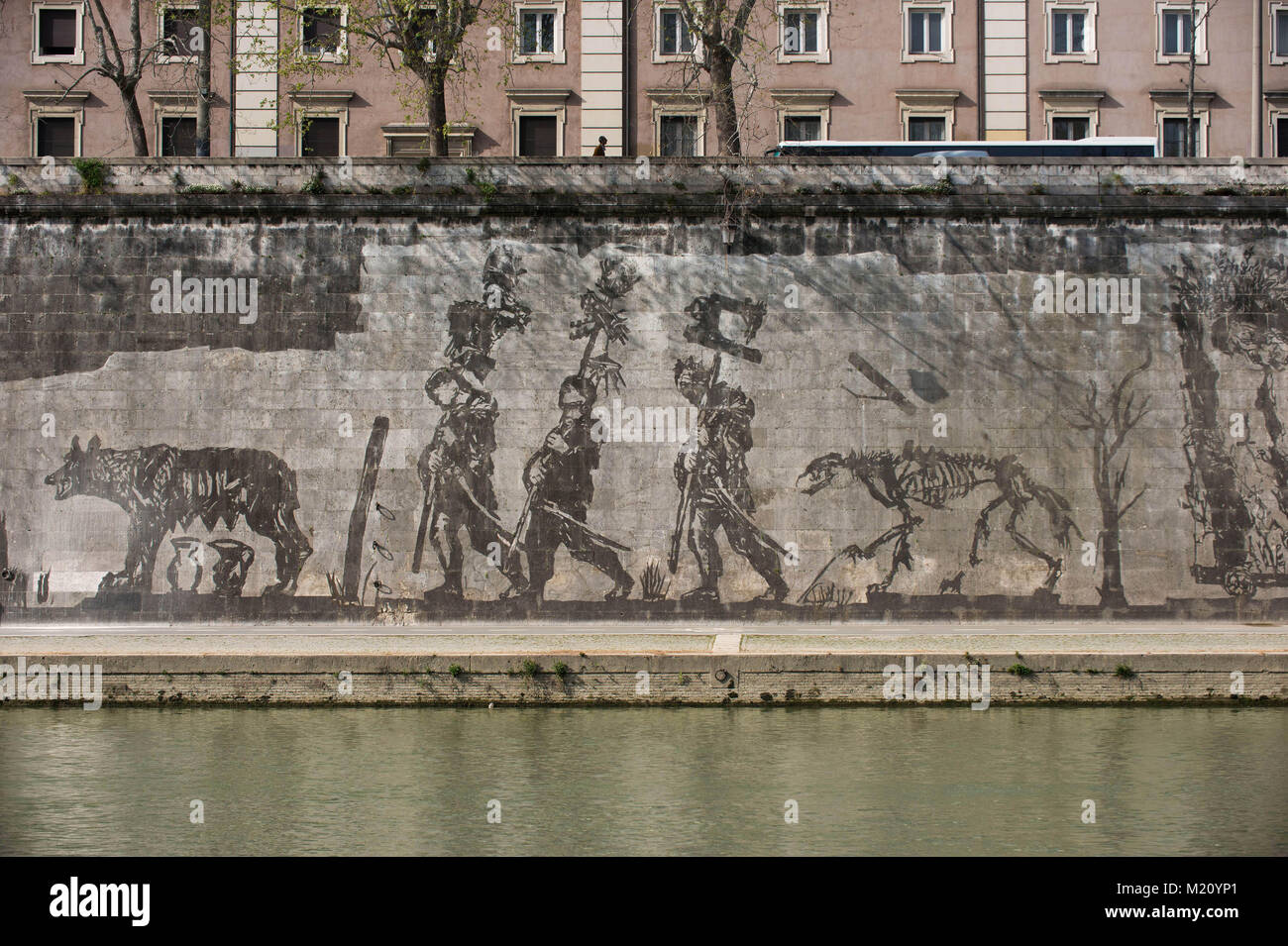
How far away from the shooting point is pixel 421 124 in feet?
91.3

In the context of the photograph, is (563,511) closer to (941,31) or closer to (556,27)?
(556,27)

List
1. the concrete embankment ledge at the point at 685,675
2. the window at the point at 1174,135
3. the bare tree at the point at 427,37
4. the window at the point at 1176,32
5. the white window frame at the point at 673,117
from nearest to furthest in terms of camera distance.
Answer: the concrete embankment ledge at the point at 685,675 → the bare tree at the point at 427,37 → the white window frame at the point at 673,117 → the window at the point at 1174,135 → the window at the point at 1176,32

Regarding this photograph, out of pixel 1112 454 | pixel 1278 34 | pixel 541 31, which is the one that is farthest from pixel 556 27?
pixel 1278 34

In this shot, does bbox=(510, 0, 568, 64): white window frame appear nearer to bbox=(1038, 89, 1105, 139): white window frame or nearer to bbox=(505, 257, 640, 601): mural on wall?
bbox=(1038, 89, 1105, 139): white window frame

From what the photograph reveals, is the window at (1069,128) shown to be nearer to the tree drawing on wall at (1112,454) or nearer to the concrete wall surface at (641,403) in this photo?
the concrete wall surface at (641,403)

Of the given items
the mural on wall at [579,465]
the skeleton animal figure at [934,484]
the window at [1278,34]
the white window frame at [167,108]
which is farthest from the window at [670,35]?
the skeleton animal figure at [934,484]

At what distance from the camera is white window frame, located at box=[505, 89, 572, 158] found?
27766mm

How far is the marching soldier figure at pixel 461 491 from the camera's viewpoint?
17.6 metres

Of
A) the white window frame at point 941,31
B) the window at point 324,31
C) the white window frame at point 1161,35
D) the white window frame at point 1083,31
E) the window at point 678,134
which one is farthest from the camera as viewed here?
the white window frame at point 1161,35

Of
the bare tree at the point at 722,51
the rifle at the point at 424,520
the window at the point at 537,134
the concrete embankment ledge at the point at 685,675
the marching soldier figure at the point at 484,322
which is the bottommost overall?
the concrete embankment ledge at the point at 685,675

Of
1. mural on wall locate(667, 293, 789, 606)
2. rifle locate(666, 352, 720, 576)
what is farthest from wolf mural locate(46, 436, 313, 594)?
mural on wall locate(667, 293, 789, 606)

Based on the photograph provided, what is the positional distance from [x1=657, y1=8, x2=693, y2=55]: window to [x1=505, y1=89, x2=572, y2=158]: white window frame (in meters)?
2.29

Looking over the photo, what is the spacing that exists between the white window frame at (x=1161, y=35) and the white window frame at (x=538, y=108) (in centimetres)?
1303
